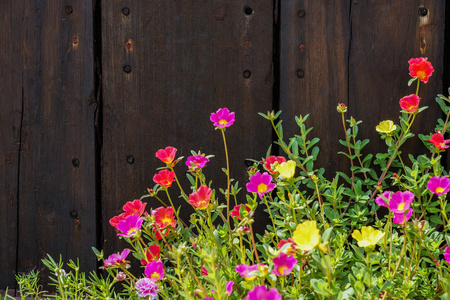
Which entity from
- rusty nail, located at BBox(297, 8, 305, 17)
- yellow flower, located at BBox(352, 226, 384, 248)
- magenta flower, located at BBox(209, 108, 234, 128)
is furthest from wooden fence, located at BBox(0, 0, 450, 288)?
yellow flower, located at BBox(352, 226, 384, 248)

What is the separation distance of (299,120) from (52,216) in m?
1.06

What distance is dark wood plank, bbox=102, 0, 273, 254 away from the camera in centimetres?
184

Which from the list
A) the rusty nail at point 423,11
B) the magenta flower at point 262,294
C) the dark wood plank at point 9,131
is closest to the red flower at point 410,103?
the rusty nail at point 423,11

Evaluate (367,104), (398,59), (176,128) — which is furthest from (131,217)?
(398,59)

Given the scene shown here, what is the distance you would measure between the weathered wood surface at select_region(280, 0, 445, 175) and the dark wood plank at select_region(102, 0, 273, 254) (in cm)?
10

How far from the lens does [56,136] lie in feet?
6.32

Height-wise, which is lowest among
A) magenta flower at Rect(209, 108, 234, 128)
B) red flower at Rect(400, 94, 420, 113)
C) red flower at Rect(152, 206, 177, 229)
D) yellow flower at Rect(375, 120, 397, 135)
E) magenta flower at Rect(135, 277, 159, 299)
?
magenta flower at Rect(135, 277, 159, 299)

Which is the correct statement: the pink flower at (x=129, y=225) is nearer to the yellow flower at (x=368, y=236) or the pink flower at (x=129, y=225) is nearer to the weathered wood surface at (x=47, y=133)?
the yellow flower at (x=368, y=236)

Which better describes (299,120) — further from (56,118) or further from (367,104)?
(56,118)

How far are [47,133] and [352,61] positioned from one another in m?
1.22

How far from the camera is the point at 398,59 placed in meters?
1.78

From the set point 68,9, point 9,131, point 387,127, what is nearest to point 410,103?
point 387,127

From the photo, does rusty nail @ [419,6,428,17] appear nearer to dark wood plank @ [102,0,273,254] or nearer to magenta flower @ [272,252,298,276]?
dark wood plank @ [102,0,273,254]

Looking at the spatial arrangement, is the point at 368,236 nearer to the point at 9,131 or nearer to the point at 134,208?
the point at 134,208
